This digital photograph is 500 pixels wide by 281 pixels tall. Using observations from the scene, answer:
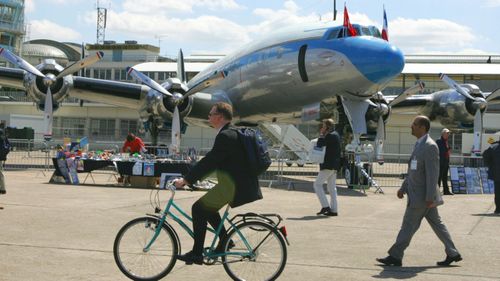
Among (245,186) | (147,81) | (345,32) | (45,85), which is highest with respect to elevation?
(345,32)

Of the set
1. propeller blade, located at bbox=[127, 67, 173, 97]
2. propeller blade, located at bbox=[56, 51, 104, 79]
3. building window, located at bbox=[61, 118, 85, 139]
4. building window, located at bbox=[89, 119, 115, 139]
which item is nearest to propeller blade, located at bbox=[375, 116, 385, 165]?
propeller blade, located at bbox=[127, 67, 173, 97]

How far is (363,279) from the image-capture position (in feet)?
23.4

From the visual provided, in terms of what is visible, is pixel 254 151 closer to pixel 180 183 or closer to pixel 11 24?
pixel 180 183

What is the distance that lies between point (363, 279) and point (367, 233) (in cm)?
348

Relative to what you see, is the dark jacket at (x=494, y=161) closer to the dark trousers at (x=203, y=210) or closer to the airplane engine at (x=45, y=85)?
the dark trousers at (x=203, y=210)

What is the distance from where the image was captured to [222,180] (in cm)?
653

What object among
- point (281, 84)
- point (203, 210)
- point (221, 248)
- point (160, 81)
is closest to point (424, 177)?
point (221, 248)

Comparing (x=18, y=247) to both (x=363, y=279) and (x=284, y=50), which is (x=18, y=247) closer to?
(x=363, y=279)

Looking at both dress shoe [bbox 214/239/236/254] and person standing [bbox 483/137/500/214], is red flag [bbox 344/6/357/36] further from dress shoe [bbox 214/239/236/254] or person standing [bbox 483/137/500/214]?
dress shoe [bbox 214/239/236/254]

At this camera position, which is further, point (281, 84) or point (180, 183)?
point (281, 84)

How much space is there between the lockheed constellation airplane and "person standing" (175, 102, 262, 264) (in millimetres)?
12320

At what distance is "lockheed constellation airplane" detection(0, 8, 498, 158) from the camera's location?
1862cm

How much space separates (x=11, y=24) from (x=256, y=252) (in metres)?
82.3

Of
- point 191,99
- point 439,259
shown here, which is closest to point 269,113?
point 191,99
